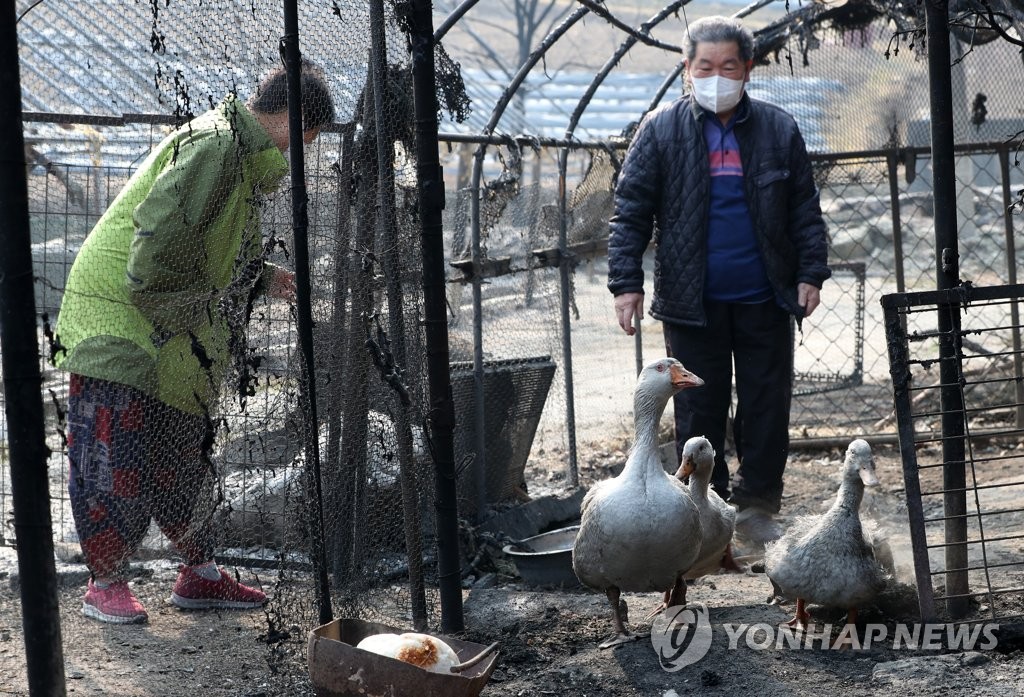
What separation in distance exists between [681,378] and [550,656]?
1235mm

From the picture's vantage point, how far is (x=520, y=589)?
5.12 meters

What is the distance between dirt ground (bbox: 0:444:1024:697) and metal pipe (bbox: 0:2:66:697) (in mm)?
1048

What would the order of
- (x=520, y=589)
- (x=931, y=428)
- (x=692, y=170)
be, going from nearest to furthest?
(x=520, y=589) < (x=692, y=170) < (x=931, y=428)

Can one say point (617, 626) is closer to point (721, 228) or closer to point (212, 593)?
point (212, 593)

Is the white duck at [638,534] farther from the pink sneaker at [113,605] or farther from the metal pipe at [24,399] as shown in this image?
the metal pipe at [24,399]

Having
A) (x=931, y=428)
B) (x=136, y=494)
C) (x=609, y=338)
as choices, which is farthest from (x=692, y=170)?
(x=609, y=338)

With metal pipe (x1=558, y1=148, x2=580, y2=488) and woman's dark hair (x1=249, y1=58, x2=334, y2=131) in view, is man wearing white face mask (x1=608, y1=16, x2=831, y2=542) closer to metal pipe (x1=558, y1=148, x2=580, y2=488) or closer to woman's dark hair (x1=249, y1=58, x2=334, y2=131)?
metal pipe (x1=558, y1=148, x2=580, y2=488)

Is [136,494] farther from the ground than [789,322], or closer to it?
closer to it

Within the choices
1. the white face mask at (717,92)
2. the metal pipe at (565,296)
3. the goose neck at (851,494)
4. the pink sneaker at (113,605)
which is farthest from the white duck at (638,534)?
the metal pipe at (565,296)

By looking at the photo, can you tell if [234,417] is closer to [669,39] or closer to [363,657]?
[363,657]

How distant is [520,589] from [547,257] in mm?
2227

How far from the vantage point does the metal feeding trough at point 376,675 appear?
3236mm

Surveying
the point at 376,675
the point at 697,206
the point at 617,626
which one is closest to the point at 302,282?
the point at 376,675

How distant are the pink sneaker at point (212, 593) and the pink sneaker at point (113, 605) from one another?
0.63 feet
